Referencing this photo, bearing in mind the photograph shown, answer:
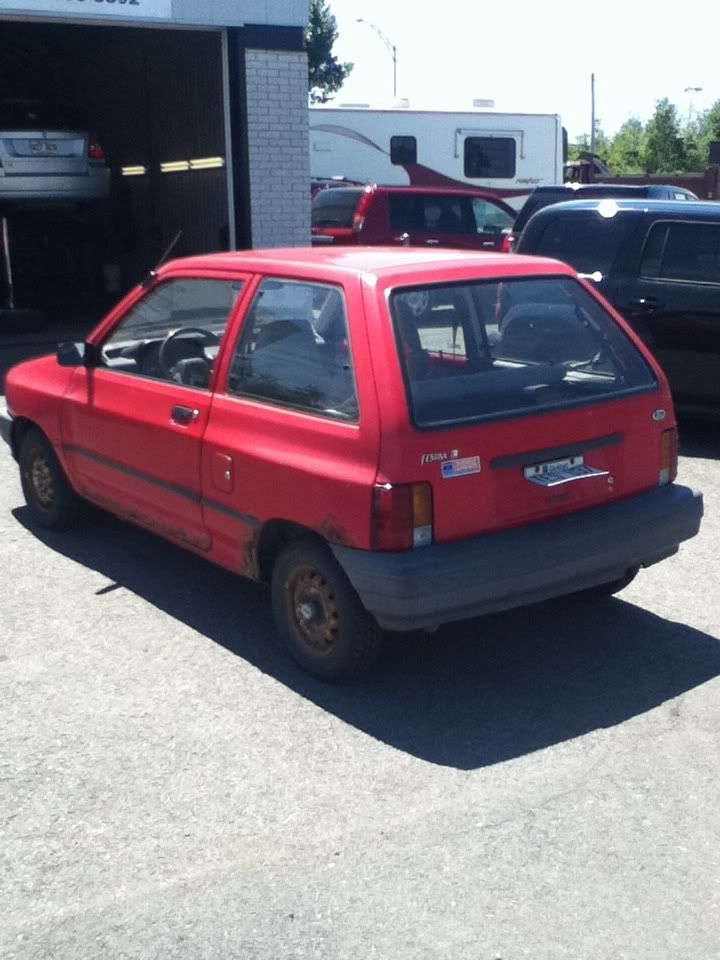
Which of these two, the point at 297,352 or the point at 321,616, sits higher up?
the point at 297,352

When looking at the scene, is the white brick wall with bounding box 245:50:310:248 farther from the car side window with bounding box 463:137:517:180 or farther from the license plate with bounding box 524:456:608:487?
the car side window with bounding box 463:137:517:180

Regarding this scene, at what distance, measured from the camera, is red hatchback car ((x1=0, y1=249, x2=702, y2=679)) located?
4461 millimetres

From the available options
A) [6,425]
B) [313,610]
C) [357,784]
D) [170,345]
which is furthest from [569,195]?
[357,784]

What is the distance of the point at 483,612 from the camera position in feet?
15.1

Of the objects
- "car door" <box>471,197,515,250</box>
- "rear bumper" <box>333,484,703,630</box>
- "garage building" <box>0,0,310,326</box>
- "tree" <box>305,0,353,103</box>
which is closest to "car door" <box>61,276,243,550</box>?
Answer: "rear bumper" <box>333,484,703,630</box>

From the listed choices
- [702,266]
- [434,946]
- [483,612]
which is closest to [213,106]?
[702,266]

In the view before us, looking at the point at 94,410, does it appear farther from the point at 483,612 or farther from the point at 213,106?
the point at 213,106

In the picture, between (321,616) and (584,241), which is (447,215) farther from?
→ (321,616)

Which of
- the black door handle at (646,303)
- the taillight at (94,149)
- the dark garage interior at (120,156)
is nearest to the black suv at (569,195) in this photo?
the dark garage interior at (120,156)

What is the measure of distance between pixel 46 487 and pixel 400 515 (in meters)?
3.05

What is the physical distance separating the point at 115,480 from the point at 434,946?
3241mm

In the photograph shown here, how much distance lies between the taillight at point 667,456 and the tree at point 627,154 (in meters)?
43.8

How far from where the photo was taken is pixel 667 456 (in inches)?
207

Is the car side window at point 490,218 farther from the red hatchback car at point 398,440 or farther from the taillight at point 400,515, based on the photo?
the taillight at point 400,515
